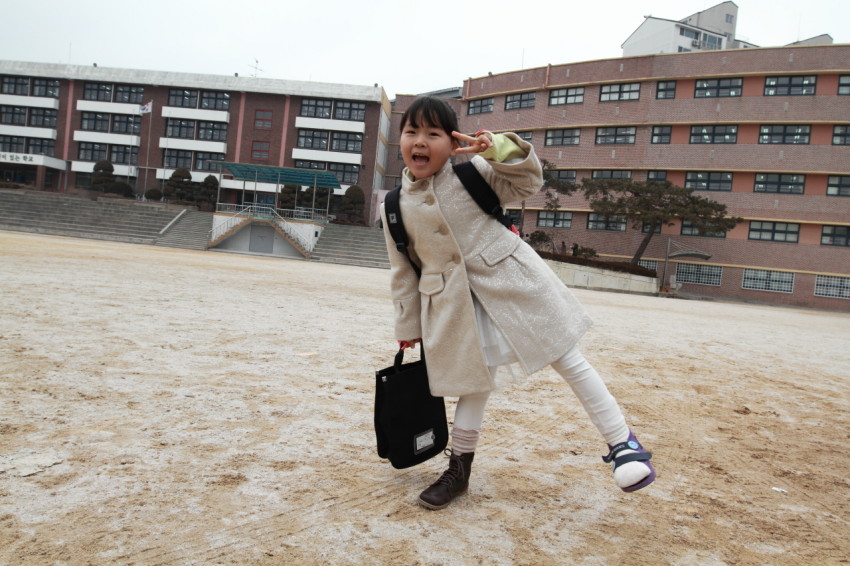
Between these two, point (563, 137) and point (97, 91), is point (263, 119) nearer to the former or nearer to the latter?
point (97, 91)

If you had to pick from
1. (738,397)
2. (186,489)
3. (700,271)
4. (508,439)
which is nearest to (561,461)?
(508,439)

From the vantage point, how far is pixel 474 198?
2250mm

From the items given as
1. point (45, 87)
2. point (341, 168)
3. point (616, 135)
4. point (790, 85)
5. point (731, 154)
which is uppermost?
point (790, 85)

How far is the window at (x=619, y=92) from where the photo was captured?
39000 millimetres

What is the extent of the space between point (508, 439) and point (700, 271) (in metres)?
37.3

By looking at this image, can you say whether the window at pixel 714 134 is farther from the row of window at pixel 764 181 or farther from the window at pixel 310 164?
the window at pixel 310 164

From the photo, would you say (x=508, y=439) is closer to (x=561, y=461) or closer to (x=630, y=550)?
(x=561, y=461)

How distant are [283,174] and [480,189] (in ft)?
111

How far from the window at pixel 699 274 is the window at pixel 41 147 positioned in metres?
51.5

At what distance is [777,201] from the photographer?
113ft

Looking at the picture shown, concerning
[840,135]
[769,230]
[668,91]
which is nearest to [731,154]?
[769,230]

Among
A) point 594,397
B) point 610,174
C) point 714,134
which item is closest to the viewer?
point 594,397

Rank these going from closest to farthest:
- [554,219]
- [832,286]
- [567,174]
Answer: [832,286] < [554,219] < [567,174]

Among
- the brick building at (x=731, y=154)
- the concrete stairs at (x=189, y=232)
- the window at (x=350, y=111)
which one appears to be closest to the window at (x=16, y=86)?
the concrete stairs at (x=189, y=232)
